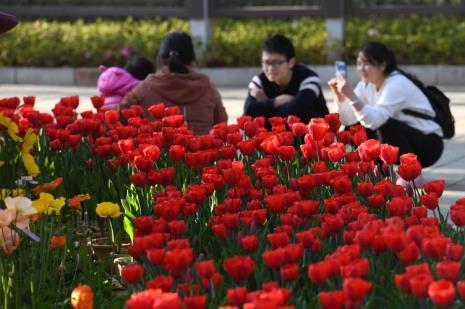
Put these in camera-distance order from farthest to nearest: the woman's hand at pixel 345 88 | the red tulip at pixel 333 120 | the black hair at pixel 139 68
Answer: the black hair at pixel 139 68 → the woman's hand at pixel 345 88 → the red tulip at pixel 333 120

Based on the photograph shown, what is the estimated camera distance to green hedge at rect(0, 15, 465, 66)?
601 inches

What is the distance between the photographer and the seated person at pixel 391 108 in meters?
7.91

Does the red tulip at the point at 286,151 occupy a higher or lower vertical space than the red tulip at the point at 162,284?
lower

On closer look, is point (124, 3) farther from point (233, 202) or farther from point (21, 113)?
point (233, 202)

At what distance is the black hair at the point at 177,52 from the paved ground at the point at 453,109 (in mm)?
1790

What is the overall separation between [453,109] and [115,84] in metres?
4.70

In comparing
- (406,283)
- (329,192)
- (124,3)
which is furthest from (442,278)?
(124,3)

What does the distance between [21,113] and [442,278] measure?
3.61 meters

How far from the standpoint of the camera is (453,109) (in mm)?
12352

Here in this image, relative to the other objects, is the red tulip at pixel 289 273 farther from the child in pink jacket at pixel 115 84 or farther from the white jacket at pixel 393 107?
the child in pink jacket at pixel 115 84

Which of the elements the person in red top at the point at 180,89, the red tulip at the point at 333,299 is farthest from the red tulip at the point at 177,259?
the person in red top at the point at 180,89

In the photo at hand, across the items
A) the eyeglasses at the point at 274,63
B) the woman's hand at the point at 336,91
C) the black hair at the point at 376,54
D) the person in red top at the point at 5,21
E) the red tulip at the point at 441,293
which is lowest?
the woman's hand at the point at 336,91

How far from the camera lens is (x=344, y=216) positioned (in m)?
3.93

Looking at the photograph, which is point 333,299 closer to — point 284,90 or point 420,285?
point 420,285
